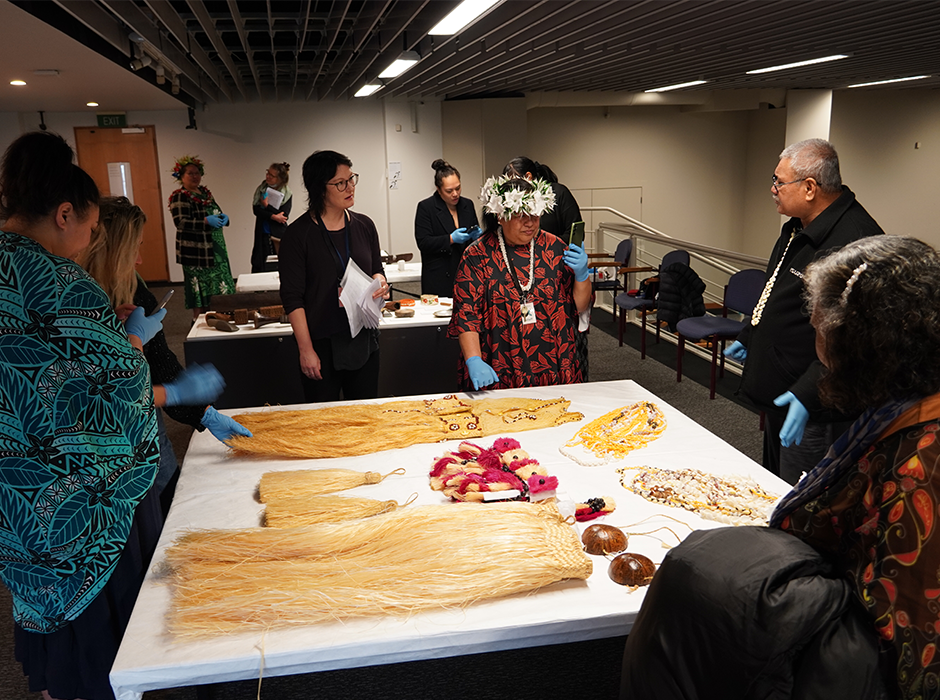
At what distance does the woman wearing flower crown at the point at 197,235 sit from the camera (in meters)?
6.52

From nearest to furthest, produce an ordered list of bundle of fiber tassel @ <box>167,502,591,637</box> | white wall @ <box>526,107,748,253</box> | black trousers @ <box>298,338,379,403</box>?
bundle of fiber tassel @ <box>167,502,591,637</box>, black trousers @ <box>298,338,379,403</box>, white wall @ <box>526,107,748,253</box>

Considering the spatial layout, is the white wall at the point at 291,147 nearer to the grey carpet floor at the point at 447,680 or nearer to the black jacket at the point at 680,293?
the black jacket at the point at 680,293

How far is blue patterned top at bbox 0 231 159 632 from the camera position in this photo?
1.45 meters

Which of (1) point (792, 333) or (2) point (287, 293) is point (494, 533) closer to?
(1) point (792, 333)

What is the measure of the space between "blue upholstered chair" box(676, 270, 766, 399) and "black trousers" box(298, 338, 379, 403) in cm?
271

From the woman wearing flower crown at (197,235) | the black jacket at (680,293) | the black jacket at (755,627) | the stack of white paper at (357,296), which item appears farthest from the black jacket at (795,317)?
the woman wearing flower crown at (197,235)

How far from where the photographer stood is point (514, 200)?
262 cm

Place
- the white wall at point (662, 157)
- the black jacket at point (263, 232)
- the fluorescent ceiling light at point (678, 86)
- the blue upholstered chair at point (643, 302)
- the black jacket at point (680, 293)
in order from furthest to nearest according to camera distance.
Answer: the white wall at point (662, 157)
the fluorescent ceiling light at point (678, 86)
the black jacket at point (263, 232)
the blue upholstered chair at point (643, 302)
the black jacket at point (680, 293)

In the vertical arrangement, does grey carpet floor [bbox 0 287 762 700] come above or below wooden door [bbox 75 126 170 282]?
below

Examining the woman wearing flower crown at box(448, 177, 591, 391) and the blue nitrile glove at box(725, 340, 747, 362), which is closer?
the woman wearing flower crown at box(448, 177, 591, 391)

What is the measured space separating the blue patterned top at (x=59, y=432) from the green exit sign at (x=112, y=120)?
10634 millimetres

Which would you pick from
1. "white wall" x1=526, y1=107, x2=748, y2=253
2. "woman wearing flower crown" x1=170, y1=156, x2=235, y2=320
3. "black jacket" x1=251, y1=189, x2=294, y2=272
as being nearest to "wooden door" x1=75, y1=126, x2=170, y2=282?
"black jacket" x1=251, y1=189, x2=294, y2=272

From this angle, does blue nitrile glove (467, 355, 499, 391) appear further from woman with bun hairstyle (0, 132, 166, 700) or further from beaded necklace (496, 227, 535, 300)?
woman with bun hairstyle (0, 132, 166, 700)

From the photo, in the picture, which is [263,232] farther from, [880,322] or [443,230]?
[880,322]
